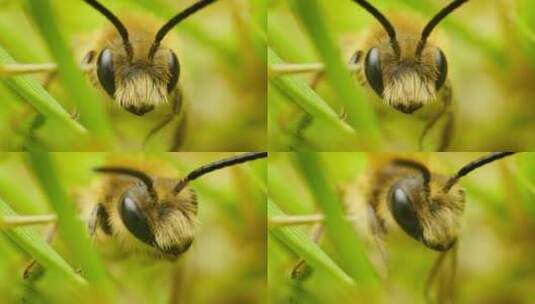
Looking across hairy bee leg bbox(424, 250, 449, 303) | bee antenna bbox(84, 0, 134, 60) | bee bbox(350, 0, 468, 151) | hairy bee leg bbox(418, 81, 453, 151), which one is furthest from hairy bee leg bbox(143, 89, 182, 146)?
hairy bee leg bbox(424, 250, 449, 303)

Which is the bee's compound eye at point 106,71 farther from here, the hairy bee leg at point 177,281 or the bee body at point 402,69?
the bee body at point 402,69

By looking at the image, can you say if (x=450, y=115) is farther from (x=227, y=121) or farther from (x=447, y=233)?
(x=227, y=121)

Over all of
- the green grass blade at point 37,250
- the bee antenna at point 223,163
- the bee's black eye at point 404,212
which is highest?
the bee antenna at point 223,163

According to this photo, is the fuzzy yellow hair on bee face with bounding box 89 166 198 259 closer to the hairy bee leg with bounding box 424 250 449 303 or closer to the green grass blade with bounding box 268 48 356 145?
the green grass blade with bounding box 268 48 356 145

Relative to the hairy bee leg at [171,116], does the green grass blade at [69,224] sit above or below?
below

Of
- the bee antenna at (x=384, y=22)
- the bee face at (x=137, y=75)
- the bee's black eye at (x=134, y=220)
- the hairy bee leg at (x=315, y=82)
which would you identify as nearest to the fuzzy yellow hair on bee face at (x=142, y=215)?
the bee's black eye at (x=134, y=220)

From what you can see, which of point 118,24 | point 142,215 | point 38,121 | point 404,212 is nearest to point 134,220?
point 142,215

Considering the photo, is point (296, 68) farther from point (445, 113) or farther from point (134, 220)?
point (134, 220)
